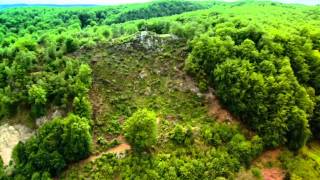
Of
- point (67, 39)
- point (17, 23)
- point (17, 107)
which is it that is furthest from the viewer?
point (17, 23)

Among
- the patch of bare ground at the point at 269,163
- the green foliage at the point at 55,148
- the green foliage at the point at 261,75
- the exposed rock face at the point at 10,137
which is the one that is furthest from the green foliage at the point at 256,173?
the exposed rock face at the point at 10,137

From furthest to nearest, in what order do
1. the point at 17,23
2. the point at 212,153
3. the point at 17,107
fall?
the point at 17,23, the point at 17,107, the point at 212,153

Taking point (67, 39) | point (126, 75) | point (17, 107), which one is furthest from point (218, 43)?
point (17, 107)

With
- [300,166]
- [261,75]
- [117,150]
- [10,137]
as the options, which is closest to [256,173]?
[300,166]

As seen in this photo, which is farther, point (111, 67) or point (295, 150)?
point (111, 67)

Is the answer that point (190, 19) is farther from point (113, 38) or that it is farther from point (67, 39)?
point (67, 39)

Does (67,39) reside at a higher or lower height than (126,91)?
higher

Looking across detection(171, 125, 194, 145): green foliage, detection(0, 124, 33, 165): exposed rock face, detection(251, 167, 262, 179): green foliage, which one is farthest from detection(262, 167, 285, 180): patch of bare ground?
detection(0, 124, 33, 165): exposed rock face

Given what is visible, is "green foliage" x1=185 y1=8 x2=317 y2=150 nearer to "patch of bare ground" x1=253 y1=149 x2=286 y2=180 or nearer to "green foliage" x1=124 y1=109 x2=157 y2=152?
"patch of bare ground" x1=253 y1=149 x2=286 y2=180
